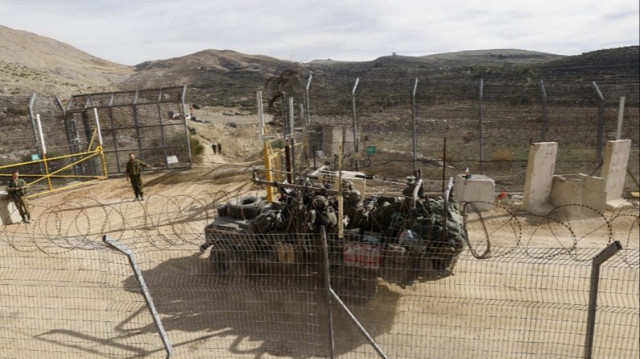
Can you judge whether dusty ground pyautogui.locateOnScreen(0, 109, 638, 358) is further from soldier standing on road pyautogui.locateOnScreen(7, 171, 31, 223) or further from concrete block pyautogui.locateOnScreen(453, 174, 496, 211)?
soldier standing on road pyautogui.locateOnScreen(7, 171, 31, 223)

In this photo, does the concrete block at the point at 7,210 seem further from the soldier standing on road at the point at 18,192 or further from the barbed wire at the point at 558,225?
the barbed wire at the point at 558,225

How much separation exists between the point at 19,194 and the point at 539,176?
1390cm

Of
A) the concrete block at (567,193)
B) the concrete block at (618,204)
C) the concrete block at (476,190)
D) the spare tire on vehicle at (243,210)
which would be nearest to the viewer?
the spare tire on vehicle at (243,210)

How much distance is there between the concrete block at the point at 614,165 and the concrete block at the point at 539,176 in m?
1.34

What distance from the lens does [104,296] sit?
23.4ft

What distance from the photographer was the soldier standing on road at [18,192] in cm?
1157

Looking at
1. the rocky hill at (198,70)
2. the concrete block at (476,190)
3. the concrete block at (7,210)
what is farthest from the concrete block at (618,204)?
the concrete block at (7,210)

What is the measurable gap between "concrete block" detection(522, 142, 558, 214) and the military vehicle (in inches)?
191

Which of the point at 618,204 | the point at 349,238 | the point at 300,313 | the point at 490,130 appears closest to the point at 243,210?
the point at 349,238

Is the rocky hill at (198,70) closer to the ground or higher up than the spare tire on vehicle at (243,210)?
higher up

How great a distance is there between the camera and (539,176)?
11422 mm

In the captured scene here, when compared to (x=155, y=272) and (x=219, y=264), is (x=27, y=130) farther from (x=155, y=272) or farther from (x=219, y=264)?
(x=219, y=264)

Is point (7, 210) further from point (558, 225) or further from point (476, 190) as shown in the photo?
point (558, 225)

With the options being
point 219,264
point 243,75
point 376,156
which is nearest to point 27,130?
point 376,156
